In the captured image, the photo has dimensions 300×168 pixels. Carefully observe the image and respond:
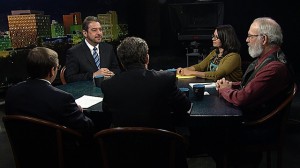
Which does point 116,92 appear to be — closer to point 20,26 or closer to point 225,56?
point 225,56

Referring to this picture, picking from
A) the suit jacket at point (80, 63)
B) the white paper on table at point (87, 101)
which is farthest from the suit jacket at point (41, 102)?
the suit jacket at point (80, 63)

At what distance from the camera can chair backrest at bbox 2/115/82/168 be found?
5.02ft

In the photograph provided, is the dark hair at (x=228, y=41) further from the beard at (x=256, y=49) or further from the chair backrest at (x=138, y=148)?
the chair backrest at (x=138, y=148)

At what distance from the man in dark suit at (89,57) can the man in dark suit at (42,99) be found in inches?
44.0

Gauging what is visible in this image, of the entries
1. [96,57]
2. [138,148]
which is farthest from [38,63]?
[96,57]

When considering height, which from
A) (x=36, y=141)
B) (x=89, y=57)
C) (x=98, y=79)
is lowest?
(x=36, y=141)

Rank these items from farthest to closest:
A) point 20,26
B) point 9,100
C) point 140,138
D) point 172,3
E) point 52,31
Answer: point 172,3 → point 52,31 → point 20,26 → point 9,100 → point 140,138

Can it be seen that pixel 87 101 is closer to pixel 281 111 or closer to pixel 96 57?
pixel 96 57

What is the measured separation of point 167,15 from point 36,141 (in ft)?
17.0

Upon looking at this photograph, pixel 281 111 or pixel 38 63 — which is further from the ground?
pixel 38 63

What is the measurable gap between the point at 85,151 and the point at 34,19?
3.78m

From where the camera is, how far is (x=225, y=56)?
2.78 m

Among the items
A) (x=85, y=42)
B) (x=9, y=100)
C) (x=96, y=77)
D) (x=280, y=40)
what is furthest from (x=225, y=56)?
(x=9, y=100)

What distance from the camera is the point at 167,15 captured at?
20.9 ft
